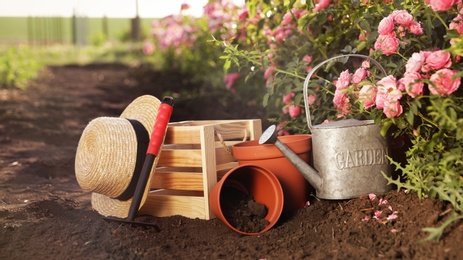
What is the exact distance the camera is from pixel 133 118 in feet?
11.2

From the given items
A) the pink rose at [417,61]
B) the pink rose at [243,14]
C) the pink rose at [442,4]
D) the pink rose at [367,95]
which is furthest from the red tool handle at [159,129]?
the pink rose at [243,14]

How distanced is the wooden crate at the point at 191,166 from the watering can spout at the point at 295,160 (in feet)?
0.95

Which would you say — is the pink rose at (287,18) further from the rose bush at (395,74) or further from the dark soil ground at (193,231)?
the dark soil ground at (193,231)

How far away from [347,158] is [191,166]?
763mm

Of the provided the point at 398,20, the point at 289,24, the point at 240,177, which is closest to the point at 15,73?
the point at 289,24

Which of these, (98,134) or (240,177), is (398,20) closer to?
(240,177)

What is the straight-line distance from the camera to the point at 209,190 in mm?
3162

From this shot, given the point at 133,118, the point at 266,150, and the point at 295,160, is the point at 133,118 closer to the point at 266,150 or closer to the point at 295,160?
the point at 266,150

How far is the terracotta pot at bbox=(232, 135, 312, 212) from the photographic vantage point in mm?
3148

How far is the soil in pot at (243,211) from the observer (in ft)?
9.87

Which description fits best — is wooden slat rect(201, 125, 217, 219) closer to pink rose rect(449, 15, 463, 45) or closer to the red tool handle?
the red tool handle

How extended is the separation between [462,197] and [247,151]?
3.50 ft

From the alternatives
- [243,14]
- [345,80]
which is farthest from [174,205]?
[243,14]

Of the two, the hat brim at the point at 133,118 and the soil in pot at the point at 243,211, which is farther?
the hat brim at the point at 133,118
